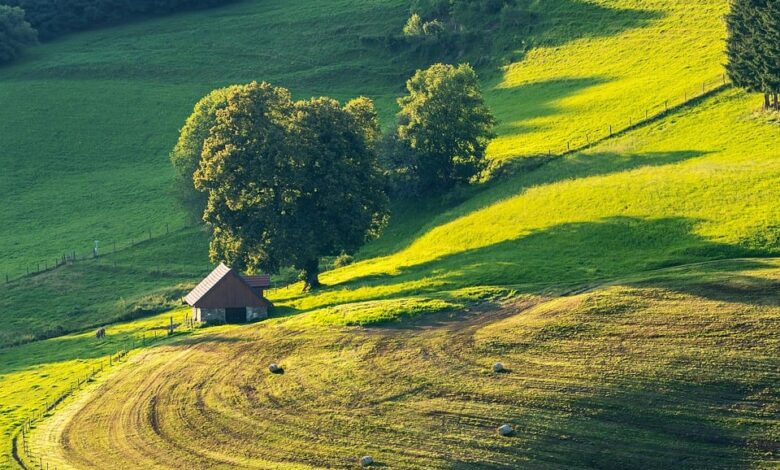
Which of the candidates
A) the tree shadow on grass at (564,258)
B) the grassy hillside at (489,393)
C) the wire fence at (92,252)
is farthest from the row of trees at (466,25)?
the grassy hillside at (489,393)

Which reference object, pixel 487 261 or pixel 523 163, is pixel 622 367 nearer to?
pixel 487 261

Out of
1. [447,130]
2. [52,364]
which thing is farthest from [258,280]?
[447,130]

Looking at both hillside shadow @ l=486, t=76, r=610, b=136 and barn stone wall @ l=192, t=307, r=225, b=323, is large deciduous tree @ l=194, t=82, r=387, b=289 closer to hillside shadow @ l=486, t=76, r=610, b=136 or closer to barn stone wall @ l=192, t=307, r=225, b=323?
barn stone wall @ l=192, t=307, r=225, b=323

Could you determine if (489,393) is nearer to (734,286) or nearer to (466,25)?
(734,286)

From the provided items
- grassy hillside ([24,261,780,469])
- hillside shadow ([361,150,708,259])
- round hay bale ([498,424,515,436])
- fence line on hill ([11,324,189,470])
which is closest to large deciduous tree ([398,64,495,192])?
hillside shadow ([361,150,708,259])

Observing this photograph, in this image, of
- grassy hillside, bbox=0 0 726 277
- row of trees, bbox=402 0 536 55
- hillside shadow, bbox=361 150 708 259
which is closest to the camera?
hillside shadow, bbox=361 150 708 259

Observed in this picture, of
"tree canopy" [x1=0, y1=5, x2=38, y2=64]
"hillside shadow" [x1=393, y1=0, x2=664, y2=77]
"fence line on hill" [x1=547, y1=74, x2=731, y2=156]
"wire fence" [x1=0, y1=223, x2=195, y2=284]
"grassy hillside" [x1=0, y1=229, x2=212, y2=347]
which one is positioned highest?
"tree canopy" [x1=0, y1=5, x2=38, y2=64]

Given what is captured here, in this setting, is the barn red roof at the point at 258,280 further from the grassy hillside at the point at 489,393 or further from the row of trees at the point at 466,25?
the row of trees at the point at 466,25
